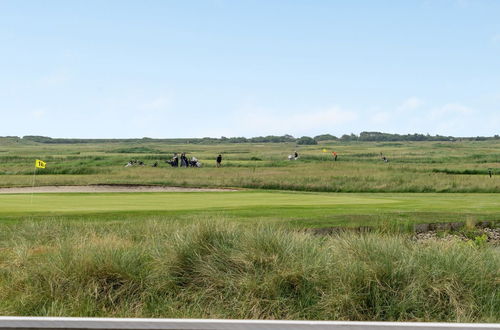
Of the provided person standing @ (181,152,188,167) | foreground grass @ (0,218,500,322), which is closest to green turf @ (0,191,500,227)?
foreground grass @ (0,218,500,322)

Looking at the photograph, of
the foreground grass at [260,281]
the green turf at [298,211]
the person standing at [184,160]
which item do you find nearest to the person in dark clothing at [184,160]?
the person standing at [184,160]

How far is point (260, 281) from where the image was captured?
8.48 meters

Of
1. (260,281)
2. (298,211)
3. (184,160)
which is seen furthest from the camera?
(184,160)

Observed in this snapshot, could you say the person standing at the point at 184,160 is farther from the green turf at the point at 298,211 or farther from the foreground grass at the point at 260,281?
the foreground grass at the point at 260,281

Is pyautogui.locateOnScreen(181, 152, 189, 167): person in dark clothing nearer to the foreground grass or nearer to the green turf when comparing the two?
the green turf

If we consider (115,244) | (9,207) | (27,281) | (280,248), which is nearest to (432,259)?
(280,248)

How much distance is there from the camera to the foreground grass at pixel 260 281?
823 cm

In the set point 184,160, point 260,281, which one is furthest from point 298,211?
point 184,160

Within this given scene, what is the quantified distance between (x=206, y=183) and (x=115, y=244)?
108ft

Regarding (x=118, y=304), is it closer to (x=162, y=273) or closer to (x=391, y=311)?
(x=162, y=273)

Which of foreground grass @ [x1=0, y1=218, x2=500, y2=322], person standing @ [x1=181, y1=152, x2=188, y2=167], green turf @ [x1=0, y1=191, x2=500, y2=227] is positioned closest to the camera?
foreground grass @ [x1=0, y1=218, x2=500, y2=322]

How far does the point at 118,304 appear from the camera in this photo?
862 cm

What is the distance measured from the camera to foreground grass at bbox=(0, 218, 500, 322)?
8227 mm

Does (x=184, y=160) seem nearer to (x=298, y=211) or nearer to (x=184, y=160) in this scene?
(x=184, y=160)
